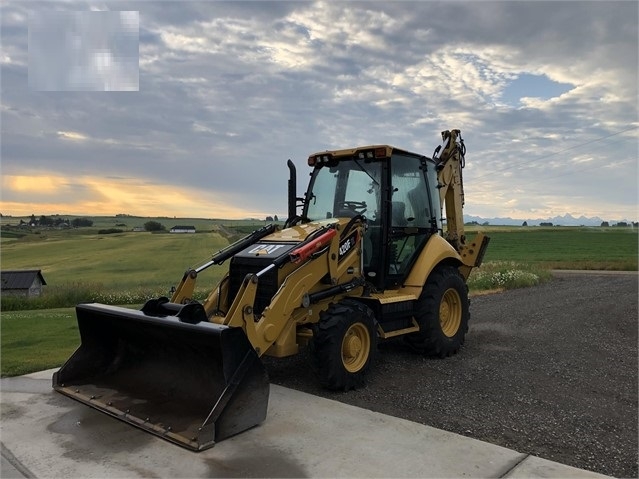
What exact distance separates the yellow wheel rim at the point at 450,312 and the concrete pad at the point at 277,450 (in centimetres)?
298

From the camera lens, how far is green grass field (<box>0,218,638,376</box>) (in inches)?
310

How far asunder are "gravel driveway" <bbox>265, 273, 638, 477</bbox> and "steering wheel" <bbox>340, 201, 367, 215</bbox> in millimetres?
2062

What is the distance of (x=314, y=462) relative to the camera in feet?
12.8

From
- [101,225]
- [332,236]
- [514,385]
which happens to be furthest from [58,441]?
[101,225]

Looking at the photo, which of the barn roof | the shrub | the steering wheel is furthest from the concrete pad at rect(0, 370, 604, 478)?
the barn roof

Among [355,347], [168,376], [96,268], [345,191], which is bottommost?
[96,268]

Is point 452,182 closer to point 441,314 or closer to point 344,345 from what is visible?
point 441,314

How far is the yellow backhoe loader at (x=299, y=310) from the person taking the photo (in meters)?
4.46

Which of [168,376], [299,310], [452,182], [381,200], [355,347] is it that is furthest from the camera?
[452,182]

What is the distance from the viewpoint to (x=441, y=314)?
7496 mm

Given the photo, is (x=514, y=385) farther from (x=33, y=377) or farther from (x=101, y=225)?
(x=101, y=225)

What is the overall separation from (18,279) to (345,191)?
51.3 feet

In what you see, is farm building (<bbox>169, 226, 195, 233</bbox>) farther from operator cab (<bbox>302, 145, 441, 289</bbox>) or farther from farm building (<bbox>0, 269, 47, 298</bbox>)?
operator cab (<bbox>302, 145, 441, 289</bbox>)

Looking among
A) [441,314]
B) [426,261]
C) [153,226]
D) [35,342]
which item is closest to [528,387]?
[441,314]
